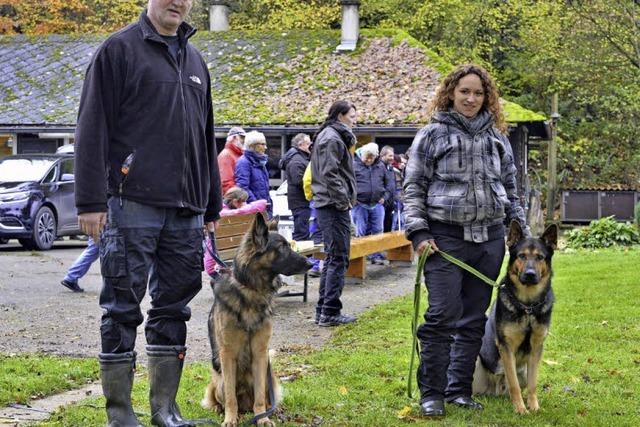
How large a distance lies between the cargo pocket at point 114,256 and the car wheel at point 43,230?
1483 centimetres

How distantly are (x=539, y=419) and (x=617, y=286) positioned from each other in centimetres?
738

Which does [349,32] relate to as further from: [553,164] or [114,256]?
[114,256]

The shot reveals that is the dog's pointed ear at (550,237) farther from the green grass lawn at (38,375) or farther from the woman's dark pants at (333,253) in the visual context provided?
the woman's dark pants at (333,253)

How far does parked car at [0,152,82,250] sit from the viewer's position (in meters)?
19.1

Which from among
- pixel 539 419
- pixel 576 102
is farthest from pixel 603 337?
pixel 576 102

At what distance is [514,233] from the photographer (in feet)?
21.2

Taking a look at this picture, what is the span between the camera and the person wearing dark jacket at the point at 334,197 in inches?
402

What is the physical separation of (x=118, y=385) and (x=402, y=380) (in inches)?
113

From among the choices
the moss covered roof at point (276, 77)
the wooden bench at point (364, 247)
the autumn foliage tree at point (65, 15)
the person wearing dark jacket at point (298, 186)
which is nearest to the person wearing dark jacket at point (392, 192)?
the wooden bench at point (364, 247)

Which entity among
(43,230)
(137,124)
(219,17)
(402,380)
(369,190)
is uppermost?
(219,17)

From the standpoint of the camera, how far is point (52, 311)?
11211mm

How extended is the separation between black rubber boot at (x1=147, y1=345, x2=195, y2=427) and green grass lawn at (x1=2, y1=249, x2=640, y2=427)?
1.20 feet

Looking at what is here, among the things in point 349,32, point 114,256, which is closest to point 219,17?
point 349,32

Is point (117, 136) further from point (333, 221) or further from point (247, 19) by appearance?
point (247, 19)
